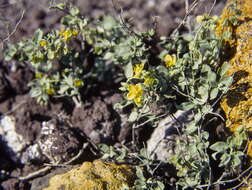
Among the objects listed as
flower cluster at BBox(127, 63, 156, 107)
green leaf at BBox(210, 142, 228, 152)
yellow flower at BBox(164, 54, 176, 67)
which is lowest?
green leaf at BBox(210, 142, 228, 152)

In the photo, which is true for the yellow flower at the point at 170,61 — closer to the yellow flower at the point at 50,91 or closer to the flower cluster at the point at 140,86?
the flower cluster at the point at 140,86

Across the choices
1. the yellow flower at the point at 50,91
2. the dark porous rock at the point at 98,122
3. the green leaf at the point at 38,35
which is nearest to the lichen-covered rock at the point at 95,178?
the dark porous rock at the point at 98,122

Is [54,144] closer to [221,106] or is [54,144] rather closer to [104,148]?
[104,148]

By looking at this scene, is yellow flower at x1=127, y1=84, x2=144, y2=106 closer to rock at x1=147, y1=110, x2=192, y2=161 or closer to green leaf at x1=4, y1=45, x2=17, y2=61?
rock at x1=147, y1=110, x2=192, y2=161

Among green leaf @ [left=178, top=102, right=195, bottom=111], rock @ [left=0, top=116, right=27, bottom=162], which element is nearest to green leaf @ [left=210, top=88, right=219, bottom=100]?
green leaf @ [left=178, top=102, right=195, bottom=111]

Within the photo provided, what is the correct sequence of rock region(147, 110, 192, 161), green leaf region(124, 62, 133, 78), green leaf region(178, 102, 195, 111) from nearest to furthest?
green leaf region(178, 102, 195, 111) → green leaf region(124, 62, 133, 78) → rock region(147, 110, 192, 161)

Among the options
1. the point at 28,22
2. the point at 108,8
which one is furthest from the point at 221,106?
the point at 28,22

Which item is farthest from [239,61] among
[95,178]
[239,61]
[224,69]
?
[95,178]

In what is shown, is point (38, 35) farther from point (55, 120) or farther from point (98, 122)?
point (98, 122)

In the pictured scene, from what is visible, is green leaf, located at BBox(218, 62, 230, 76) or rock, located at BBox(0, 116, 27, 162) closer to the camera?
green leaf, located at BBox(218, 62, 230, 76)
